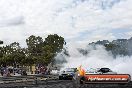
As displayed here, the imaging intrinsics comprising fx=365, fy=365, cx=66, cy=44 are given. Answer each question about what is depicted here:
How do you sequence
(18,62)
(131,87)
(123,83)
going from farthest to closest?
(18,62)
(123,83)
(131,87)

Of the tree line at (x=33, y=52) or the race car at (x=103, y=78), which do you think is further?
the tree line at (x=33, y=52)

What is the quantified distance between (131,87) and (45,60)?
7556 centimetres

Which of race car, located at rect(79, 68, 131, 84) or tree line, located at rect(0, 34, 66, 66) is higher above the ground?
tree line, located at rect(0, 34, 66, 66)

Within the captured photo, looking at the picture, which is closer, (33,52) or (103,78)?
(103,78)

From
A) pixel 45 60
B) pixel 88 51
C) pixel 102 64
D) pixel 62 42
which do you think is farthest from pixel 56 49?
pixel 102 64

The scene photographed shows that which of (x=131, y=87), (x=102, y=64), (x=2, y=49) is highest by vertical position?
(x=2, y=49)

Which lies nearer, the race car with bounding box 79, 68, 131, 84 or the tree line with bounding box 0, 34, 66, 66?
the race car with bounding box 79, 68, 131, 84

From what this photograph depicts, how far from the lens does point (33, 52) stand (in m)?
123

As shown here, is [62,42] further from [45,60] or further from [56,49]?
[45,60]

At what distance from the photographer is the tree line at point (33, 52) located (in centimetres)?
9023

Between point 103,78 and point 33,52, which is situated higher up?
point 33,52

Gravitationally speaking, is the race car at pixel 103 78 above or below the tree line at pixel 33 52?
below

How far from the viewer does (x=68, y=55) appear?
7338 cm

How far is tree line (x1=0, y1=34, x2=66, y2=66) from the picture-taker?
296 feet
